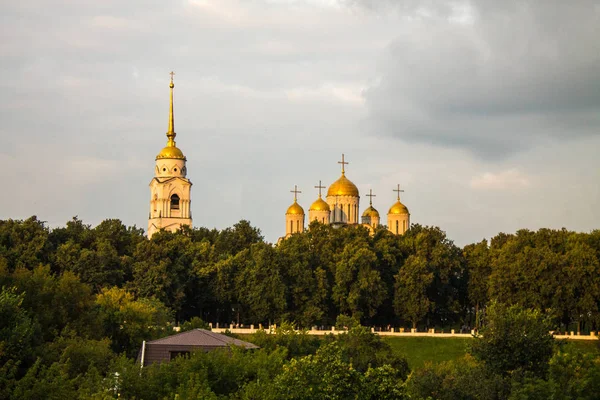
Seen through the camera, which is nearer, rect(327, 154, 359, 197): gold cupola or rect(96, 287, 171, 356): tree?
rect(96, 287, 171, 356): tree

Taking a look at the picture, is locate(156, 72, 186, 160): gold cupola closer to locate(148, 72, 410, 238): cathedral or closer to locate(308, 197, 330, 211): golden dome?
locate(148, 72, 410, 238): cathedral

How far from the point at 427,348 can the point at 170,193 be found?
170ft

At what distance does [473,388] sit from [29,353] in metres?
18.1

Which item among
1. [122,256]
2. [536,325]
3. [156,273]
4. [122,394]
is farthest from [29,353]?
[122,256]

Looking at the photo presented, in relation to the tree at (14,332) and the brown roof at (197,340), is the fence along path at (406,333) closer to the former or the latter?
the brown roof at (197,340)

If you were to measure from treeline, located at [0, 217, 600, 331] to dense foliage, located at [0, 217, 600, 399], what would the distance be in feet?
0.44

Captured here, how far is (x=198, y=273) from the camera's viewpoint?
105812 millimetres

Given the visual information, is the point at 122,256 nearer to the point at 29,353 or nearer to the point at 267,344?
the point at 267,344

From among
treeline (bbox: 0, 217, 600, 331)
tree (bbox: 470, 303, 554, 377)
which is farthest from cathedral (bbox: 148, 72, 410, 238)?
tree (bbox: 470, 303, 554, 377)

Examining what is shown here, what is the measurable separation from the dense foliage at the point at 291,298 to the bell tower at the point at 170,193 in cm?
970

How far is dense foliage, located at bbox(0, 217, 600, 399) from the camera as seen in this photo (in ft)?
183

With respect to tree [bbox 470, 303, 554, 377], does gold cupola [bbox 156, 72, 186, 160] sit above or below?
above

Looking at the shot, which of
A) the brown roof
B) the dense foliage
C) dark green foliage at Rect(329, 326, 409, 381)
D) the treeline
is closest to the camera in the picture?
the dense foliage

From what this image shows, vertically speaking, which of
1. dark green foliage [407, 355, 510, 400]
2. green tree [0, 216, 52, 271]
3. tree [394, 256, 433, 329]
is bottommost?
dark green foliage [407, 355, 510, 400]
